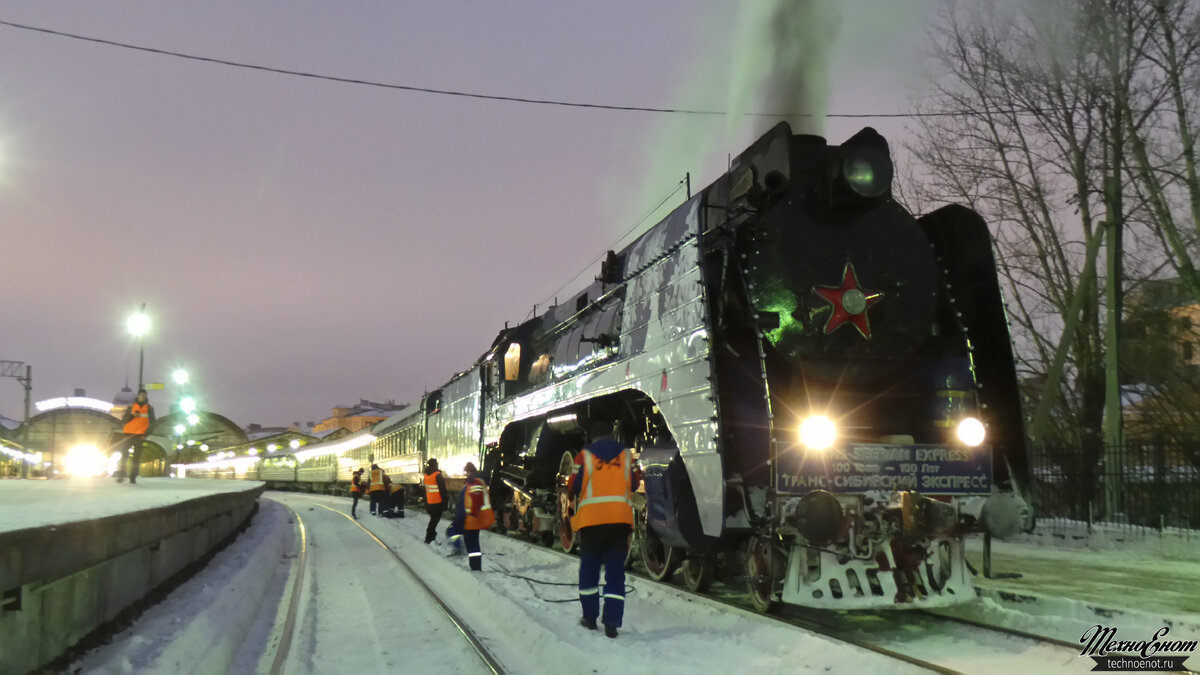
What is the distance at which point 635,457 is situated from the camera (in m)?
7.95

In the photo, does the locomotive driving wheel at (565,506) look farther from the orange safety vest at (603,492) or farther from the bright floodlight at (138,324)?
the bright floodlight at (138,324)

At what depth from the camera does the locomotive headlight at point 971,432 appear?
636 cm

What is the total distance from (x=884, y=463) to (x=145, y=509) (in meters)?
5.75

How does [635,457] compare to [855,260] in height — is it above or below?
below

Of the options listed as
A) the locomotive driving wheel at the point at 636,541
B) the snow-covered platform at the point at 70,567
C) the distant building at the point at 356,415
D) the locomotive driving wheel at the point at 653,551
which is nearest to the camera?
the snow-covered platform at the point at 70,567

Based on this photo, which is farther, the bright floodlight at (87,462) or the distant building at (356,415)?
the distant building at (356,415)

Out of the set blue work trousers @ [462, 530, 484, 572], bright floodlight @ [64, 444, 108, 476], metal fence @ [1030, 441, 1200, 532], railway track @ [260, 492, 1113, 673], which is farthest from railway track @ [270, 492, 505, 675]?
bright floodlight @ [64, 444, 108, 476]

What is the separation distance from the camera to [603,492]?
635 cm

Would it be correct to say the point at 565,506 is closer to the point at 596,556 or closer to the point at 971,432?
the point at 596,556

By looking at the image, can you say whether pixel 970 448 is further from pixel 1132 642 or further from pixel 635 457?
pixel 635 457

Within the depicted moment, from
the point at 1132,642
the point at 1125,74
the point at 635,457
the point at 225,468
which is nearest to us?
the point at 1132,642

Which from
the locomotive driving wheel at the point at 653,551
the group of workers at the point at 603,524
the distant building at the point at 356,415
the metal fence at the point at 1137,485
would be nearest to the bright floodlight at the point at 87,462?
the locomotive driving wheel at the point at 653,551

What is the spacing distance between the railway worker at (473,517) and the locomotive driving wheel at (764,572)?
438cm

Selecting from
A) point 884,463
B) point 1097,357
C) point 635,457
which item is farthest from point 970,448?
point 1097,357
